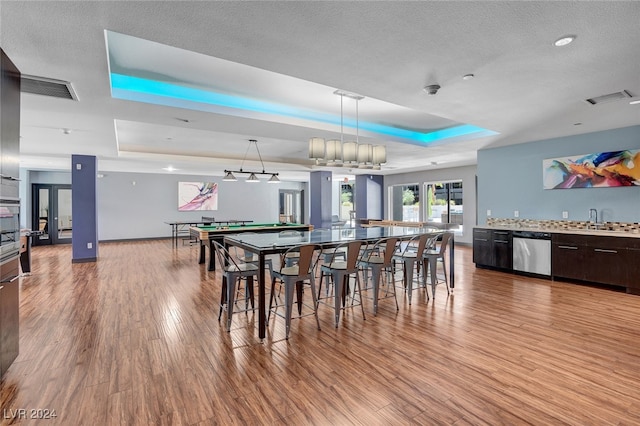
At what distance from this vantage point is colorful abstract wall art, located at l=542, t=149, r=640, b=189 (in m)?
4.79

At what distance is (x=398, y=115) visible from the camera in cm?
520

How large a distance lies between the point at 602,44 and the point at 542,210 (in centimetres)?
405

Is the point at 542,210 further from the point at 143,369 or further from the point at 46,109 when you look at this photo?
the point at 46,109

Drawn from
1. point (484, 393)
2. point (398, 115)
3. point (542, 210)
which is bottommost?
point (484, 393)

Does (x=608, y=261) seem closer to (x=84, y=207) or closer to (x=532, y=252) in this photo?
(x=532, y=252)

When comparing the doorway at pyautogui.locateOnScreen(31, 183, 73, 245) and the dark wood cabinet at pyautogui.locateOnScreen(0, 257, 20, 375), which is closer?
the dark wood cabinet at pyautogui.locateOnScreen(0, 257, 20, 375)

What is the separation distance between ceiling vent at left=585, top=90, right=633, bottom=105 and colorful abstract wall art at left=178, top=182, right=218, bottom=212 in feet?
37.2

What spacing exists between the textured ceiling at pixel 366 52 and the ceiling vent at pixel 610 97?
0.09 m

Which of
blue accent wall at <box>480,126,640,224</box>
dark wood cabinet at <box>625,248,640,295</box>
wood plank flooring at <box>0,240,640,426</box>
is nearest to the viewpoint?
wood plank flooring at <box>0,240,640,426</box>

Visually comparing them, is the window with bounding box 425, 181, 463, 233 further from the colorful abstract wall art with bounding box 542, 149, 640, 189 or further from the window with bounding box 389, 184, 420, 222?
the colorful abstract wall art with bounding box 542, 149, 640, 189

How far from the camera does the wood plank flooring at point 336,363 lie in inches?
78.0

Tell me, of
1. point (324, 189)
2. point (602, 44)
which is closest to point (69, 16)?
point (602, 44)

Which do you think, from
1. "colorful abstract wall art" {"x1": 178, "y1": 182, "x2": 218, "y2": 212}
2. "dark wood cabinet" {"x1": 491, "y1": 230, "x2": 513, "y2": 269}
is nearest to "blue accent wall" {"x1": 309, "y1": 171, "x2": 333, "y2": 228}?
"colorful abstract wall art" {"x1": 178, "y1": 182, "x2": 218, "y2": 212}

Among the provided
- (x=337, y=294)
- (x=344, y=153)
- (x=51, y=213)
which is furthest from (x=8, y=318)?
(x=51, y=213)
